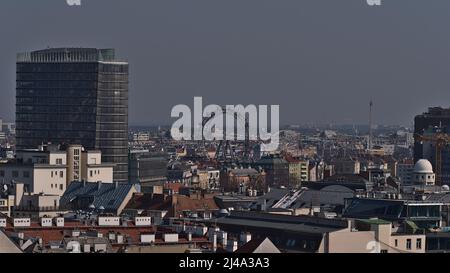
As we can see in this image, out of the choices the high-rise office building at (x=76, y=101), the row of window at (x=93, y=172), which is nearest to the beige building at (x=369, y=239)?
the row of window at (x=93, y=172)

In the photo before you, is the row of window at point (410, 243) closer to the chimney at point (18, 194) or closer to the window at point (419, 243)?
the window at point (419, 243)

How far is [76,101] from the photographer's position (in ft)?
185

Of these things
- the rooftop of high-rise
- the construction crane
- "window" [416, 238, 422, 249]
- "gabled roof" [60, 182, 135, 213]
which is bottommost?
"window" [416, 238, 422, 249]

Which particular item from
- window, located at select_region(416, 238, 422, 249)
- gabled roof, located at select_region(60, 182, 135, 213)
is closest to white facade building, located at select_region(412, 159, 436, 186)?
gabled roof, located at select_region(60, 182, 135, 213)

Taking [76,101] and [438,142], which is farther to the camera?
[438,142]

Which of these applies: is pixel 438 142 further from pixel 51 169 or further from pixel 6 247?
pixel 6 247

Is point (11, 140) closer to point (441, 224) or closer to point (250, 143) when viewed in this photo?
point (250, 143)

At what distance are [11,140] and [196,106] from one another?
1696 inches

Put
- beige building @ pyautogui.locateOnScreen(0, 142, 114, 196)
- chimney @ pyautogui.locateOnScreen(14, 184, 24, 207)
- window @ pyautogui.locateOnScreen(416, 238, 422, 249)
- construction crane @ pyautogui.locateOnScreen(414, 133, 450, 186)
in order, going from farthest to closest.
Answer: construction crane @ pyautogui.locateOnScreen(414, 133, 450, 186) < beige building @ pyautogui.locateOnScreen(0, 142, 114, 196) < chimney @ pyautogui.locateOnScreen(14, 184, 24, 207) < window @ pyautogui.locateOnScreen(416, 238, 422, 249)

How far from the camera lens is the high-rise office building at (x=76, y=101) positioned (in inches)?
→ 2188

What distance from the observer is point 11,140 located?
282ft

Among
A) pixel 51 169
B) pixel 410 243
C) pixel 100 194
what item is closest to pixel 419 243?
pixel 410 243

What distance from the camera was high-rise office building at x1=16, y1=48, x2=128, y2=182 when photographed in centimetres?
5556

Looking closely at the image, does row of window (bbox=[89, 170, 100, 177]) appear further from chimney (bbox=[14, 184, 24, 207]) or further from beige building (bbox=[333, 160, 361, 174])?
beige building (bbox=[333, 160, 361, 174])
